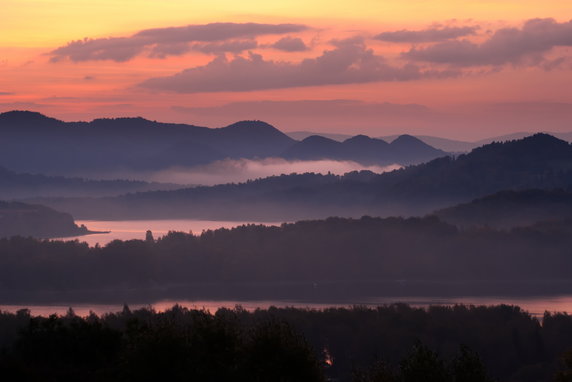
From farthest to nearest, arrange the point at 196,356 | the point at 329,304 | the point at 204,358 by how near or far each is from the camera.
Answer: the point at 329,304
the point at 204,358
the point at 196,356

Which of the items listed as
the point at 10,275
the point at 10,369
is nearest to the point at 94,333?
the point at 10,369

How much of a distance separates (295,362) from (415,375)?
16.9ft

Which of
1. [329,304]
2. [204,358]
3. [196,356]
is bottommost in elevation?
[329,304]

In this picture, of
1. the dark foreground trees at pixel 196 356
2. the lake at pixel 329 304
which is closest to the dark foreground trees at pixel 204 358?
the dark foreground trees at pixel 196 356

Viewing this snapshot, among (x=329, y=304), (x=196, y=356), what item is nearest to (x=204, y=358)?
(x=196, y=356)

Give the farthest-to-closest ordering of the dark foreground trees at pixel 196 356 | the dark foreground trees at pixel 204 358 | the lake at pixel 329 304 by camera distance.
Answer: the lake at pixel 329 304 → the dark foreground trees at pixel 196 356 → the dark foreground trees at pixel 204 358

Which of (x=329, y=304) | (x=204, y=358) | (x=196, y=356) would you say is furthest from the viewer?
(x=329, y=304)

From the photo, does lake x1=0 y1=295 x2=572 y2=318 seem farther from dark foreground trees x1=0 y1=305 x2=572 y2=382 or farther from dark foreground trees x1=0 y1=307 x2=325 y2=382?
dark foreground trees x1=0 y1=307 x2=325 y2=382

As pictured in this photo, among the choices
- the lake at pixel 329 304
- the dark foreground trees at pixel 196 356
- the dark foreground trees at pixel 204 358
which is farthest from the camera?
the lake at pixel 329 304

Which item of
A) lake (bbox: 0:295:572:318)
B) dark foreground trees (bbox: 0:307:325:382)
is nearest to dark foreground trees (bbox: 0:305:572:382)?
dark foreground trees (bbox: 0:307:325:382)

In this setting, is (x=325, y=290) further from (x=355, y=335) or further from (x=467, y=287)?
(x=355, y=335)

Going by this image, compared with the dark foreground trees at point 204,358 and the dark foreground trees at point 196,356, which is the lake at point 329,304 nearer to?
the dark foreground trees at point 196,356

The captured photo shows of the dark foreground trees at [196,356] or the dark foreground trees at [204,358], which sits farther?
the dark foreground trees at [196,356]

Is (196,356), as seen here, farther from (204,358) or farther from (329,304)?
(329,304)
